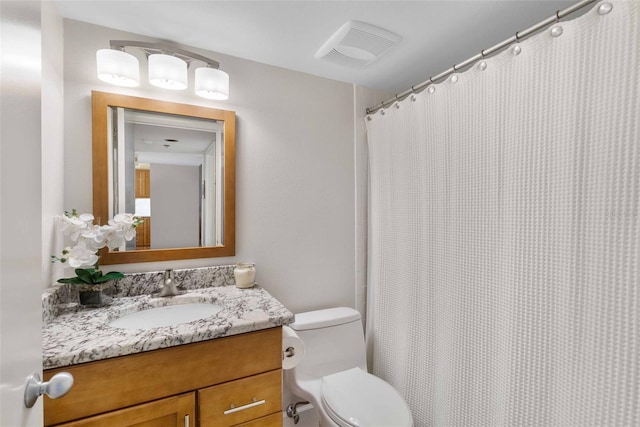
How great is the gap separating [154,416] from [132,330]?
0.90 ft

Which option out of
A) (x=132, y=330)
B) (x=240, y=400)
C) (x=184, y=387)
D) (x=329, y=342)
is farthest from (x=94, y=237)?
(x=329, y=342)

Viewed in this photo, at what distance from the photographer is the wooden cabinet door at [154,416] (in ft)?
2.76

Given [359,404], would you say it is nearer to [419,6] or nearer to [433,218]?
[433,218]

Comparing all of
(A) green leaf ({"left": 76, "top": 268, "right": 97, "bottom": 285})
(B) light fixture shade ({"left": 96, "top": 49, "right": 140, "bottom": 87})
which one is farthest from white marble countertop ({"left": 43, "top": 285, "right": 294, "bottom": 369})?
(B) light fixture shade ({"left": 96, "top": 49, "right": 140, "bottom": 87})

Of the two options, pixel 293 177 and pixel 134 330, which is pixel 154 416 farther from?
pixel 293 177

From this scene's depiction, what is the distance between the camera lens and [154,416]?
0.90m

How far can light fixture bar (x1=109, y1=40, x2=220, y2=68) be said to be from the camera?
127 centimetres

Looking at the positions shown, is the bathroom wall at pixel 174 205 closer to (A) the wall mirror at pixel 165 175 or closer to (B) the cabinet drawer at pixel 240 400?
(A) the wall mirror at pixel 165 175

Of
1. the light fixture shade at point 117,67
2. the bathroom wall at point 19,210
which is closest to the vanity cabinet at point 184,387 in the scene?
the bathroom wall at point 19,210

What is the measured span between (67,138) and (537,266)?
6.57 ft

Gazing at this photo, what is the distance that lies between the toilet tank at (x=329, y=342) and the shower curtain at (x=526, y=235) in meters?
0.22

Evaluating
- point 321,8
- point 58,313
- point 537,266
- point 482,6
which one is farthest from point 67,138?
point 537,266

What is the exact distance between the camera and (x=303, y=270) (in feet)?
5.81

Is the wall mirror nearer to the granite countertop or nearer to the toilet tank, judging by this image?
the granite countertop
